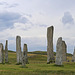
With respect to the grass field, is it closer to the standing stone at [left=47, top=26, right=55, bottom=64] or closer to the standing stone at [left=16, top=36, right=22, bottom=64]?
the standing stone at [left=47, top=26, right=55, bottom=64]

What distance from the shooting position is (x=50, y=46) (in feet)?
124

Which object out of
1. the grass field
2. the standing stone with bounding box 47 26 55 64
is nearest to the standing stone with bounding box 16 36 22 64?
the standing stone with bounding box 47 26 55 64

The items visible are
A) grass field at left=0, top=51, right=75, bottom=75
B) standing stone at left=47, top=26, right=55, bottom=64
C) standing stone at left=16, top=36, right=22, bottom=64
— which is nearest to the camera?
grass field at left=0, top=51, right=75, bottom=75

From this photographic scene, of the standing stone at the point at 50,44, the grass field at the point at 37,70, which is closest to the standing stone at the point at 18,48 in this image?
the standing stone at the point at 50,44

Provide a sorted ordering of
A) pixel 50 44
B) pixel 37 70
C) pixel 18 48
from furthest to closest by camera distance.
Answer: pixel 18 48 < pixel 50 44 < pixel 37 70

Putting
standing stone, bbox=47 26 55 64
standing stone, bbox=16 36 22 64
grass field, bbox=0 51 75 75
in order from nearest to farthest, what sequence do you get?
grass field, bbox=0 51 75 75 < standing stone, bbox=47 26 55 64 < standing stone, bbox=16 36 22 64

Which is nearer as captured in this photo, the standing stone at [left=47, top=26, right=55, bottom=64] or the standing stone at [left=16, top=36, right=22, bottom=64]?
the standing stone at [left=47, top=26, right=55, bottom=64]

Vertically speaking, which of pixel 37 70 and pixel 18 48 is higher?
pixel 18 48

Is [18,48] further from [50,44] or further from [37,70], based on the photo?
[37,70]

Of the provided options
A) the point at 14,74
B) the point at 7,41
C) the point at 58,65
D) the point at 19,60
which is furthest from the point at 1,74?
the point at 7,41

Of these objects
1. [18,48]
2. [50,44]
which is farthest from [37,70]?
[18,48]

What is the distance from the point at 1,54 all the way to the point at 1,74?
17.7 m

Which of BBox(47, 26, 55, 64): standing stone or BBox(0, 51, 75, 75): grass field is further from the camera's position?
BBox(47, 26, 55, 64): standing stone

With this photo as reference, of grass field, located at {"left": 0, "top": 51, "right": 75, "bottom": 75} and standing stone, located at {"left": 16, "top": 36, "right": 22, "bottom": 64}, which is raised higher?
standing stone, located at {"left": 16, "top": 36, "right": 22, "bottom": 64}
